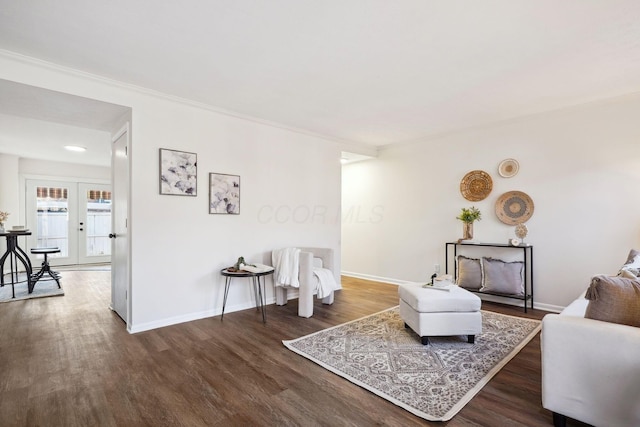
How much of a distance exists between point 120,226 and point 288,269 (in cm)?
208

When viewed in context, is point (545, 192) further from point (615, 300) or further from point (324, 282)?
point (324, 282)

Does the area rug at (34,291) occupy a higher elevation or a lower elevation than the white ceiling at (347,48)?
lower

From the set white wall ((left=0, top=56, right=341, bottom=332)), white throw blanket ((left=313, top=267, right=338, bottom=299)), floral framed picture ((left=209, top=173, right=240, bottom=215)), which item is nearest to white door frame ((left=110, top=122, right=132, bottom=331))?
Result: white wall ((left=0, top=56, right=341, bottom=332))

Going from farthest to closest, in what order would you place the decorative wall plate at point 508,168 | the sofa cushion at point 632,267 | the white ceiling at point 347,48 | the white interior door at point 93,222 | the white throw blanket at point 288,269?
the white interior door at point 93,222 → the decorative wall plate at point 508,168 → the white throw blanket at point 288,269 → the sofa cushion at point 632,267 → the white ceiling at point 347,48

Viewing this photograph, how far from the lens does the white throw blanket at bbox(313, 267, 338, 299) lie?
4.02 m

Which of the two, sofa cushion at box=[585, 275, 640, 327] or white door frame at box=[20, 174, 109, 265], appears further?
white door frame at box=[20, 174, 109, 265]

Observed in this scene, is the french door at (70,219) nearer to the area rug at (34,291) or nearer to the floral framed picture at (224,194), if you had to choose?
the area rug at (34,291)

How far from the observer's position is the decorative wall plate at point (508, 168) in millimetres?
4463

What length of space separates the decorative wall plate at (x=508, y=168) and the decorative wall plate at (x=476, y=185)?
0.19 m

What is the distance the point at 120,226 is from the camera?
3.80 m

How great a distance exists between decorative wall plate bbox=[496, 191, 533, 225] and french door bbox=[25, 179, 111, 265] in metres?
8.95

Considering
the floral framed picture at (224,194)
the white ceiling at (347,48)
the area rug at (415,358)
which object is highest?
the white ceiling at (347,48)

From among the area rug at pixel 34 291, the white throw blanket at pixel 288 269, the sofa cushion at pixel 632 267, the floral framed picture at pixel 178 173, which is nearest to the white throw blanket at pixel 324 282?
the white throw blanket at pixel 288 269

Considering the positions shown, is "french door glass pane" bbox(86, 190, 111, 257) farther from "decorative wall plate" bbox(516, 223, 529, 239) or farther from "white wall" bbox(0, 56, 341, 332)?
"decorative wall plate" bbox(516, 223, 529, 239)
